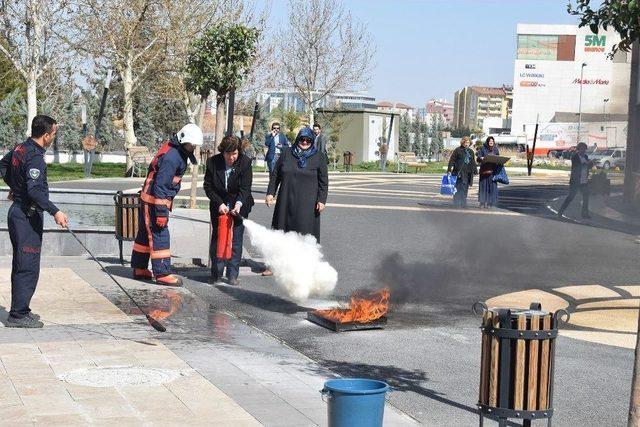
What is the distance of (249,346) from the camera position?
8523 mm

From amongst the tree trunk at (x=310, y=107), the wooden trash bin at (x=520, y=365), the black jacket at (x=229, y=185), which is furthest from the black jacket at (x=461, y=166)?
the tree trunk at (x=310, y=107)

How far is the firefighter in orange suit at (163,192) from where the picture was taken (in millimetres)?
11328

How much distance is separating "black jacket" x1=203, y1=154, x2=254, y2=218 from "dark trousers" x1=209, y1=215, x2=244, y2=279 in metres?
0.13

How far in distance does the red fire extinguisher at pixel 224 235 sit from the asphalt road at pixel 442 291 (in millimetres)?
396

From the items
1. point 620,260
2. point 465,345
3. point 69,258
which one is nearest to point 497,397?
point 465,345

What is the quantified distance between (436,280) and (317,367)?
15.6 ft

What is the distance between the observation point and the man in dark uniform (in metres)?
8.83

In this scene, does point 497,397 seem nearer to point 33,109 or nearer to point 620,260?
point 620,260

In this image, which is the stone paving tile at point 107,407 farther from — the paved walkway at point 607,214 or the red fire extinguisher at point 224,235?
the paved walkway at point 607,214

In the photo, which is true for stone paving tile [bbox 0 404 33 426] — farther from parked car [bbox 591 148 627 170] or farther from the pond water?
parked car [bbox 591 148 627 170]

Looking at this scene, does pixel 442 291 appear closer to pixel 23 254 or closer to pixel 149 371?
pixel 23 254

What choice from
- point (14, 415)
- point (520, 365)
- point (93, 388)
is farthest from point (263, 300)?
point (520, 365)

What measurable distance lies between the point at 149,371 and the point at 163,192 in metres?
4.23

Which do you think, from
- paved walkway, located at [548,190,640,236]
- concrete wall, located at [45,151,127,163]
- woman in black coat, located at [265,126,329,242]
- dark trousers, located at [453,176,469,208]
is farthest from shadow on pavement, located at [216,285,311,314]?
concrete wall, located at [45,151,127,163]
